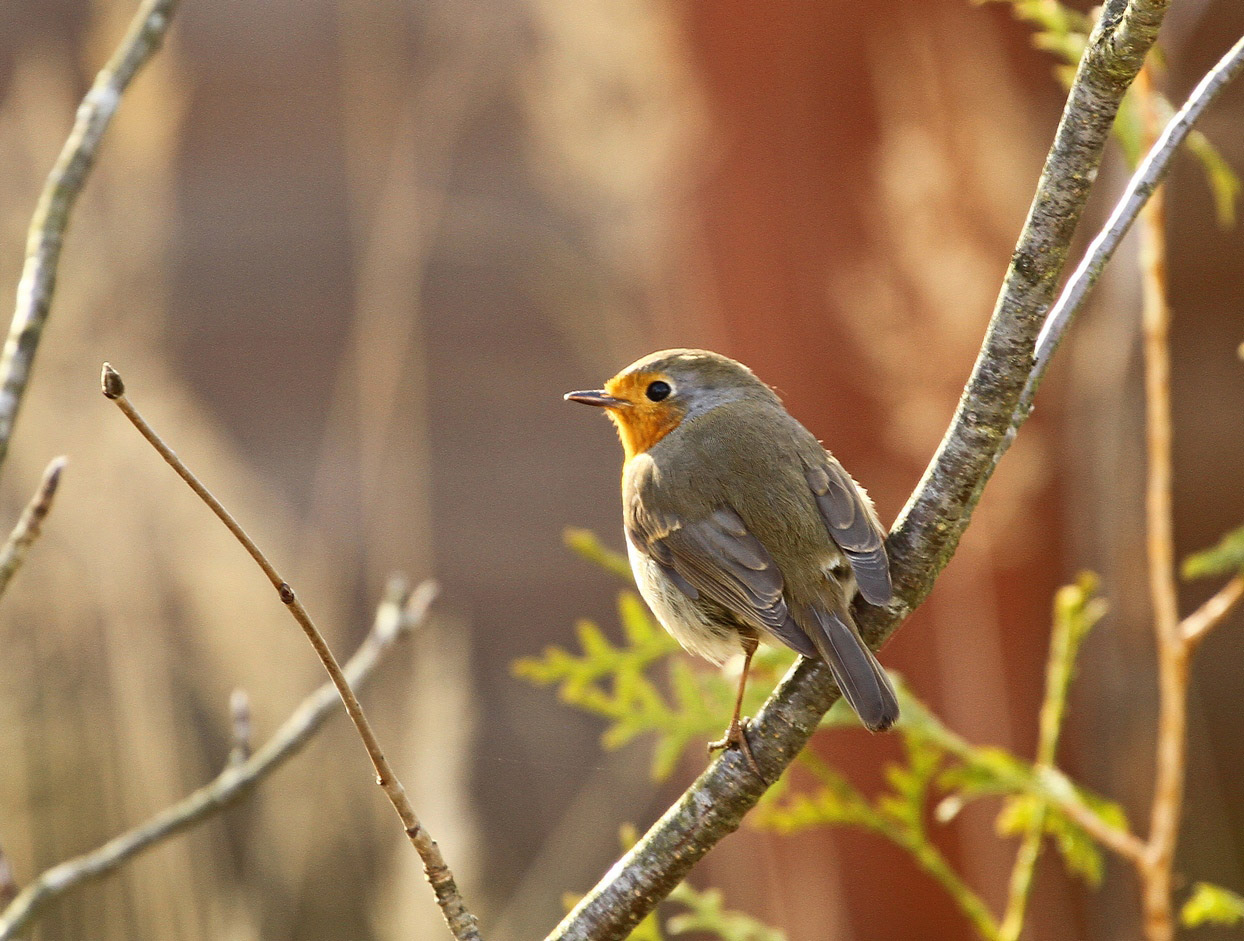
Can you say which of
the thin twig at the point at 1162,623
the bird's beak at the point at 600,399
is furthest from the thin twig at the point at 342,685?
the thin twig at the point at 1162,623

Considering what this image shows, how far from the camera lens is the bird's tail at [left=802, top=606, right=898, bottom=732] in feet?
4.86

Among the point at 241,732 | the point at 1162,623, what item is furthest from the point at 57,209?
the point at 1162,623

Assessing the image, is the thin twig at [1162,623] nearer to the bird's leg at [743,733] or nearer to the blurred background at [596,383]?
the bird's leg at [743,733]

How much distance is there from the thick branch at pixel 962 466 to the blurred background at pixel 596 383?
1447 mm

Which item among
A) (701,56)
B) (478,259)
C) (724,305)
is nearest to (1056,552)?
(724,305)

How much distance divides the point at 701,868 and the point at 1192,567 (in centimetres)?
339

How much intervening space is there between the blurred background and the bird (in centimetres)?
83

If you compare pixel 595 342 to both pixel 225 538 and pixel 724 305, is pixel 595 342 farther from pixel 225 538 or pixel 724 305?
pixel 225 538

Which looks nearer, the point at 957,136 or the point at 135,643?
the point at 135,643

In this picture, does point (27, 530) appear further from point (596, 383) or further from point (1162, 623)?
point (596, 383)

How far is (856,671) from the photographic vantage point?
1509 millimetres

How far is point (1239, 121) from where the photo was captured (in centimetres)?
380

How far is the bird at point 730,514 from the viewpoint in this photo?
6.06ft

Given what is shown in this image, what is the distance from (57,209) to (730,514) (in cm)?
97
